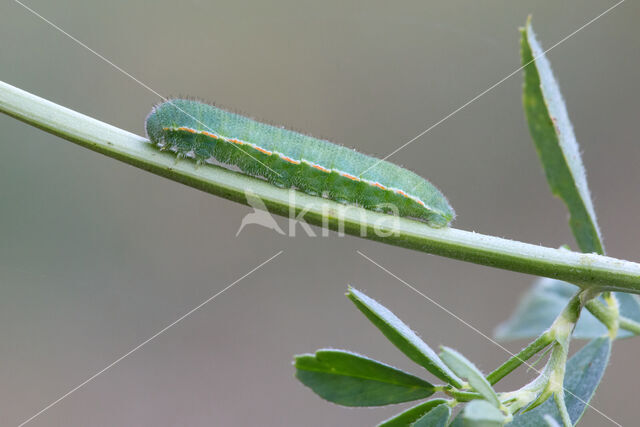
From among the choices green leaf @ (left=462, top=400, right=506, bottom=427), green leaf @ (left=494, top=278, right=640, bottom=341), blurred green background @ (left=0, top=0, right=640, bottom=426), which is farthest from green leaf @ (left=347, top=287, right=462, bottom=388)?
blurred green background @ (left=0, top=0, right=640, bottom=426)

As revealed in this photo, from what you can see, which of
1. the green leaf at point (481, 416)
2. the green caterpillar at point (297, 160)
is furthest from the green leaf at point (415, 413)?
the green caterpillar at point (297, 160)

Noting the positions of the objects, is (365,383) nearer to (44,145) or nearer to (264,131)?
(264,131)

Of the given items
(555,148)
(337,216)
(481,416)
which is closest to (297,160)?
(337,216)

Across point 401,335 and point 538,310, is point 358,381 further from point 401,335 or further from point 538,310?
point 538,310

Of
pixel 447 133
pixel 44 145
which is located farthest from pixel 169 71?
pixel 447 133

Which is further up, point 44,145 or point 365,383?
point 44,145

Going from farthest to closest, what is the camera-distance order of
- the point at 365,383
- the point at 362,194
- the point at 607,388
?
1. the point at 607,388
2. the point at 362,194
3. the point at 365,383

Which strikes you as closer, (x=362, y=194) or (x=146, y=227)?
(x=362, y=194)
